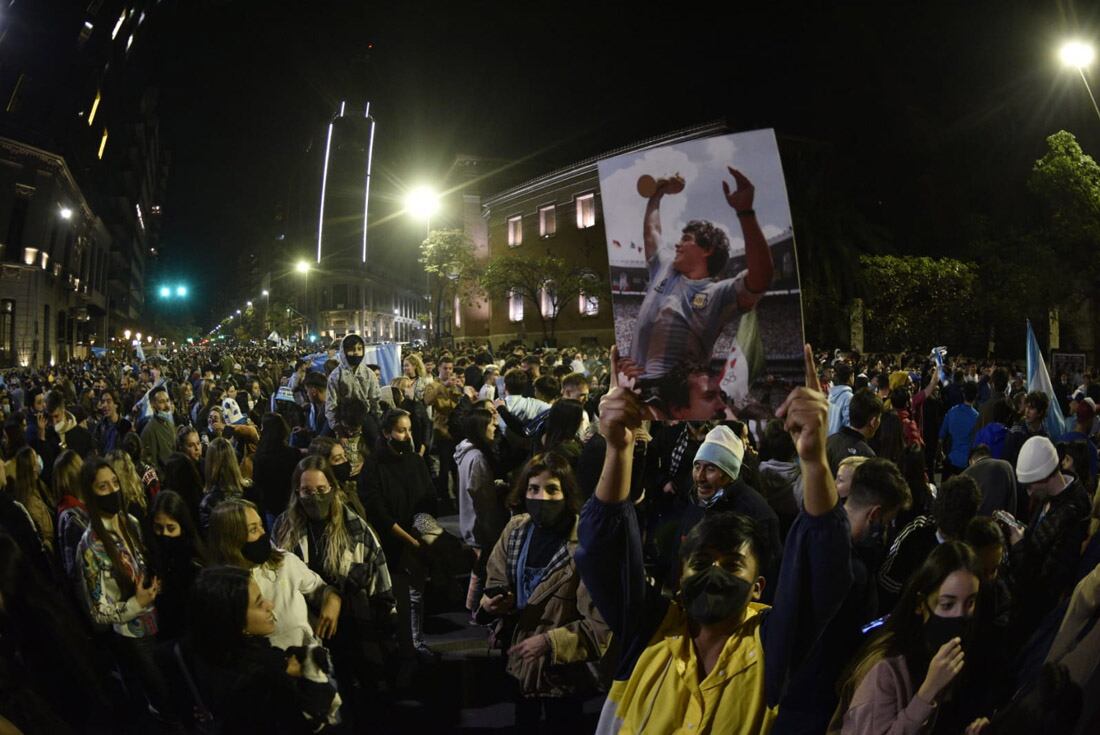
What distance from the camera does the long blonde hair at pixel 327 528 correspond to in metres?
4.96

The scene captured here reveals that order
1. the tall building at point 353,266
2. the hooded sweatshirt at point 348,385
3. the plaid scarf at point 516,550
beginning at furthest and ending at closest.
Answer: the tall building at point 353,266
the hooded sweatshirt at point 348,385
the plaid scarf at point 516,550

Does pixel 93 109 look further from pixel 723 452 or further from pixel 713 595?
pixel 713 595

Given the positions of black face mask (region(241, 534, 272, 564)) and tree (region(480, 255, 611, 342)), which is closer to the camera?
black face mask (region(241, 534, 272, 564))

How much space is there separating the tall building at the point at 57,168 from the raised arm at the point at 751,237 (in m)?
47.4

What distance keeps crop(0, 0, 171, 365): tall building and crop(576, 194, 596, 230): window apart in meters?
29.3

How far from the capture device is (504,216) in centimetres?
5884

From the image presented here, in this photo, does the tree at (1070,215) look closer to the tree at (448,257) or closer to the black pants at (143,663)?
the black pants at (143,663)

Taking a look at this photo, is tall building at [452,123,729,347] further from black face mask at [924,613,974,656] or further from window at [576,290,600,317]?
black face mask at [924,613,974,656]

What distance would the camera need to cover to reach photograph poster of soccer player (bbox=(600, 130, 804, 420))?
256 cm

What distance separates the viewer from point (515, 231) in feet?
189

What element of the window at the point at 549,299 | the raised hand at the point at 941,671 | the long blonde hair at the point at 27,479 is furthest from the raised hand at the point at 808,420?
the window at the point at 549,299

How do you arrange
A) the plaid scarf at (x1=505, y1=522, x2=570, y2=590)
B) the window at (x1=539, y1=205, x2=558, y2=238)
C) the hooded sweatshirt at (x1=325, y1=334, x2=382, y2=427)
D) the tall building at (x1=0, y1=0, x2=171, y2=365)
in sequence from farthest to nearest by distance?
1. the window at (x1=539, y1=205, x2=558, y2=238)
2. the tall building at (x1=0, y1=0, x2=171, y2=365)
3. the hooded sweatshirt at (x1=325, y1=334, x2=382, y2=427)
4. the plaid scarf at (x1=505, y1=522, x2=570, y2=590)

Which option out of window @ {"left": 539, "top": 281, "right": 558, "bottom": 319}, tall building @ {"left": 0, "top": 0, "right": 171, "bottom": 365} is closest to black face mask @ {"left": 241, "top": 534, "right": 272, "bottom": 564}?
window @ {"left": 539, "top": 281, "right": 558, "bottom": 319}

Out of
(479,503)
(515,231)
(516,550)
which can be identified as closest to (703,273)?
(516,550)
